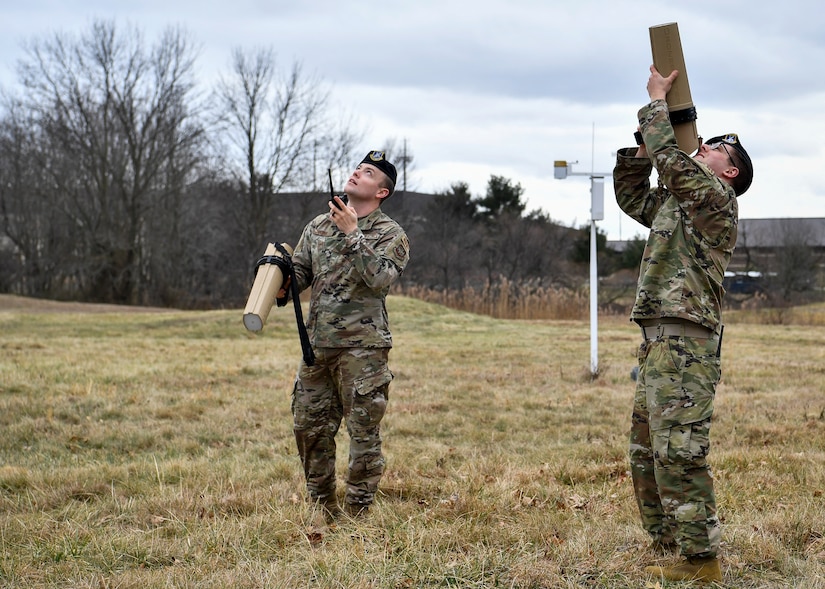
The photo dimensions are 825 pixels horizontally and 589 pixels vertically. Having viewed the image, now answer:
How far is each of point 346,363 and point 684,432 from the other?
184 cm

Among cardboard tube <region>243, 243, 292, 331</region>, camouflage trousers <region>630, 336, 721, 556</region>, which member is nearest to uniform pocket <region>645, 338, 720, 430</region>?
camouflage trousers <region>630, 336, 721, 556</region>

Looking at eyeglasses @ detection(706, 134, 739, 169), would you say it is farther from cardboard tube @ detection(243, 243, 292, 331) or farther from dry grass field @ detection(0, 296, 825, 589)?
cardboard tube @ detection(243, 243, 292, 331)

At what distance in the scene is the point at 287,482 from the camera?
18.0ft

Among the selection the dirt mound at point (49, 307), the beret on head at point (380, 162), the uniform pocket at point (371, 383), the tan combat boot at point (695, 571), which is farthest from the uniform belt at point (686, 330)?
the dirt mound at point (49, 307)

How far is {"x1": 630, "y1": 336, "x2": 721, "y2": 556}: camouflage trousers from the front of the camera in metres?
3.40

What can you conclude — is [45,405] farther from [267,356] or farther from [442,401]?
[267,356]

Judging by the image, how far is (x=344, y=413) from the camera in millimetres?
4633

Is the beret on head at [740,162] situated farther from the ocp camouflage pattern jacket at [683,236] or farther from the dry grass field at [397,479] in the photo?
the dry grass field at [397,479]

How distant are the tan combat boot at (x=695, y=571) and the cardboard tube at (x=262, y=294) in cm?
221

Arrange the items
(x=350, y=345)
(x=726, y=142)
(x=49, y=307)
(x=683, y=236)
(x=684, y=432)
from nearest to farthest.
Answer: (x=684, y=432) < (x=683, y=236) < (x=726, y=142) < (x=350, y=345) < (x=49, y=307)

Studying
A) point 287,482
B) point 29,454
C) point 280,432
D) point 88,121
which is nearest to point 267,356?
point 280,432

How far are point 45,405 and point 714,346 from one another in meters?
7.38

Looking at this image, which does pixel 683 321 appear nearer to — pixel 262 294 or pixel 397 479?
pixel 262 294

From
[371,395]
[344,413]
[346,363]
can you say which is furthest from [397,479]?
[346,363]
